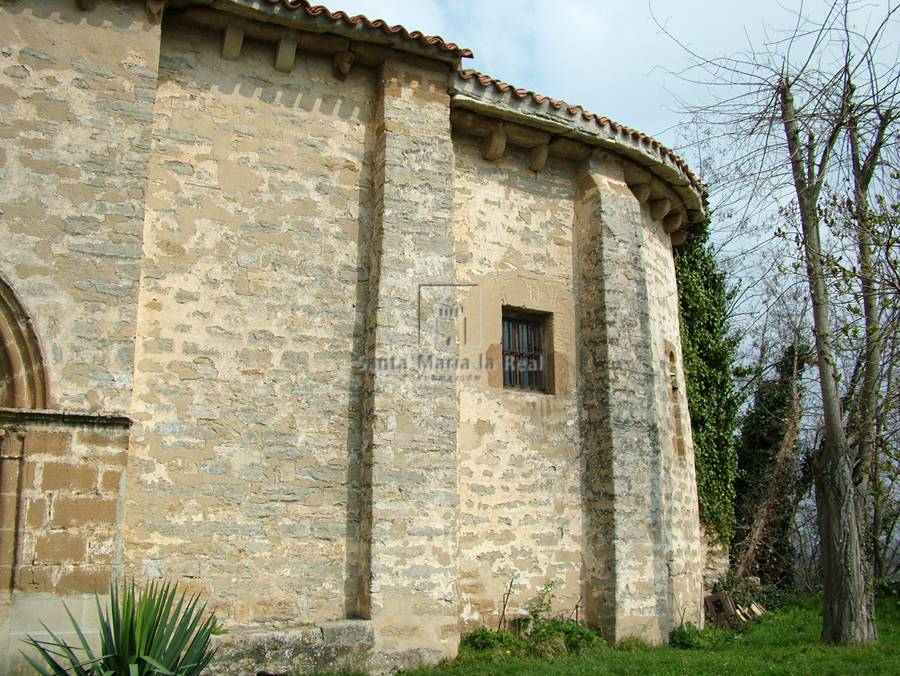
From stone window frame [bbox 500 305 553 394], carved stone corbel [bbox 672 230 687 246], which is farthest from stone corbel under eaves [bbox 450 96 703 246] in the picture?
stone window frame [bbox 500 305 553 394]

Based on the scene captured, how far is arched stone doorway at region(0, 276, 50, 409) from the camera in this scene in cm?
613

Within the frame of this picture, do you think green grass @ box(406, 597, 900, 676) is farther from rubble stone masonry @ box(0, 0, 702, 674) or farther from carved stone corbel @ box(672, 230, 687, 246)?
carved stone corbel @ box(672, 230, 687, 246)

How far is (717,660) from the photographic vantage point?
7.82 m

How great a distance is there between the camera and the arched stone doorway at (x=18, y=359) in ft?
20.1

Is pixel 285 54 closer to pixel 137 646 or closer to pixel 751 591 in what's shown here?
pixel 137 646

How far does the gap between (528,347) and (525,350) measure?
0.06 metres

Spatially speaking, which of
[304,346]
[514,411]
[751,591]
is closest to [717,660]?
[514,411]

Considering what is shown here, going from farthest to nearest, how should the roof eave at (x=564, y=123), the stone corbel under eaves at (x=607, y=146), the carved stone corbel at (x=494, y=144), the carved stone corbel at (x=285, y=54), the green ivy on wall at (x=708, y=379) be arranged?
the green ivy on wall at (x=708, y=379)
the carved stone corbel at (x=494, y=144)
the stone corbel under eaves at (x=607, y=146)
the roof eave at (x=564, y=123)
the carved stone corbel at (x=285, y=54)

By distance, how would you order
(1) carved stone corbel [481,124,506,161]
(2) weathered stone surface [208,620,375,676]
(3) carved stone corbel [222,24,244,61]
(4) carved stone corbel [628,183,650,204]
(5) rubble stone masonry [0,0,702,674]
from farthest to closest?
(4) carved stone corbel [628,183,650,204] → (1) carved stone corbel [481,124,506,161] → (3) carved stone corbel [222,24,244,61] → (2) weathered stone surface [208,620,375,676] → (5) rubble stone masonry [0,0,702,674]

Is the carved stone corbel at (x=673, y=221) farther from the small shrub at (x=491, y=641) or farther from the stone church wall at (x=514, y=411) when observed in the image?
the small shrub at (x=491, y=641)

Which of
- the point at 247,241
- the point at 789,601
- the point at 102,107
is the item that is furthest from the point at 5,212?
the point at 789,601

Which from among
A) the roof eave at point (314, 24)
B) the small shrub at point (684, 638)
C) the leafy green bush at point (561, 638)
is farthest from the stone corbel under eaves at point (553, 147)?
the small shrub at point (684, 638)

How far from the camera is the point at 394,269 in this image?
314 inches

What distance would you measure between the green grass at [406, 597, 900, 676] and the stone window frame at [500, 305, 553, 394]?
9.31 feet
